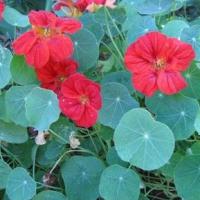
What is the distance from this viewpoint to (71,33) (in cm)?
137

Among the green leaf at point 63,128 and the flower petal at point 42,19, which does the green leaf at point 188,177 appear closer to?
the green leaf at point 63,128

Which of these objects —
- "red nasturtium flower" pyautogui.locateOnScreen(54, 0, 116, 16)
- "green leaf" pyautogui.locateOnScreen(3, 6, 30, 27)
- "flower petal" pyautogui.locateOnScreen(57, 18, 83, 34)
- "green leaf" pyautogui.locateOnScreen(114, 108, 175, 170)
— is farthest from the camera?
"green leaf" pyautogui.locateOnScreen(3, 6, 30, 27)

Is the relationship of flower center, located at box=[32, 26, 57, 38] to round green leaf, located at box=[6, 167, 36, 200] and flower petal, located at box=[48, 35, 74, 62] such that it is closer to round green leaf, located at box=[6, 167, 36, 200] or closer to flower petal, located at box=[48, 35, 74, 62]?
flower petal, located at box=[48, 35, 74, 62]

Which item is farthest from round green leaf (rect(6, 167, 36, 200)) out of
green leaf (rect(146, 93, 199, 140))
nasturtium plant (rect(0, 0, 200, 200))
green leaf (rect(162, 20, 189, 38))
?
green leaf (rect(162, 20, 189, 38))

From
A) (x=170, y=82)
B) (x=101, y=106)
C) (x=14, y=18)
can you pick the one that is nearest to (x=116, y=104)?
(x=101, y=106)

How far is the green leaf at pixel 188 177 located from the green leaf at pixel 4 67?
1.47 feet

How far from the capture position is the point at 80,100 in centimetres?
130

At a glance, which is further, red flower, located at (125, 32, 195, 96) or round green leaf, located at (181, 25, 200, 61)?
round green leaf, located at (181, 25, 200, 61)

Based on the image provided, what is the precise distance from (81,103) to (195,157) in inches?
10.7

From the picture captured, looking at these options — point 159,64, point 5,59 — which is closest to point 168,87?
point 159,64

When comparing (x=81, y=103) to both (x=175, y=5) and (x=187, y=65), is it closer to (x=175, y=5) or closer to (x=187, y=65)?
(x=187, y=65)

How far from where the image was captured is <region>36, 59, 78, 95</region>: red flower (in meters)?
1.36

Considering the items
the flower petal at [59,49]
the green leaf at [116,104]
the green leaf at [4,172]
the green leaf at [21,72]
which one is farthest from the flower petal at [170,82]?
the green leaf at [4,172]

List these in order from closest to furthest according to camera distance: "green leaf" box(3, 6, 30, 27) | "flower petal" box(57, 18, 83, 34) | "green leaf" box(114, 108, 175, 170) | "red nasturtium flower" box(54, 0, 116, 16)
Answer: "green leaf" box(114, 108, 175, 170) < "flower petal" box(57, 18, 83, 34) < "red nasturtium flower" box(54, 0, 116, 16) < "green leaf" box(3, 6, 30, 27)
